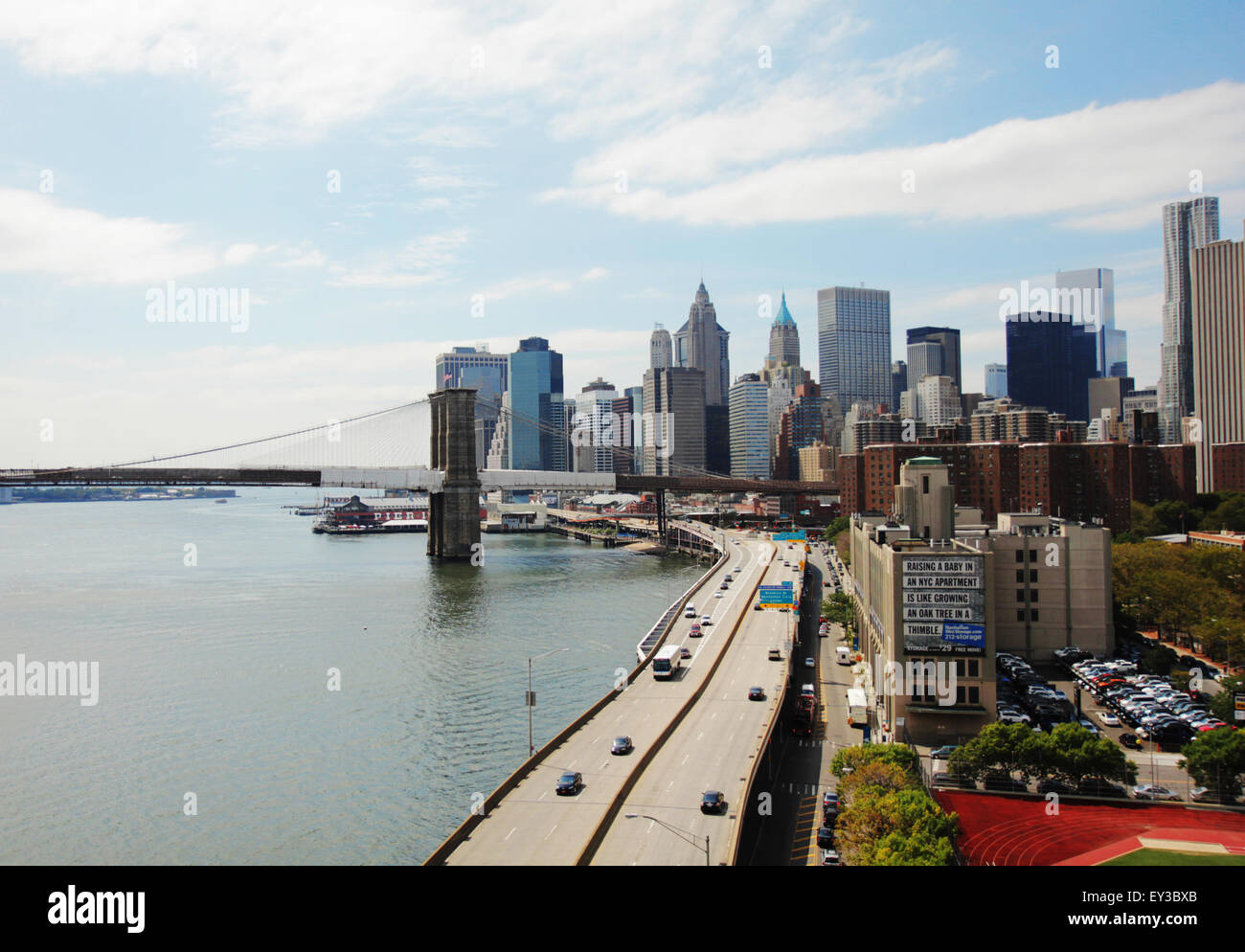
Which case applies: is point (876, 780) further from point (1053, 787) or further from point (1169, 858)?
point (1053, 787)

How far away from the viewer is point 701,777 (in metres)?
21.8

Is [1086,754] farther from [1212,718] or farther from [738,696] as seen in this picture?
[738,696]

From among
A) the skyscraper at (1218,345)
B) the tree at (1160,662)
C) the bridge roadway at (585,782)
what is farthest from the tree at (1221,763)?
the skyscraper at (1218,345)

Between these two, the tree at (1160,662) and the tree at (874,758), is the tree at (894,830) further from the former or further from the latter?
the tree at (1160,662)

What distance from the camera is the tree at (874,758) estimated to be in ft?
70.1

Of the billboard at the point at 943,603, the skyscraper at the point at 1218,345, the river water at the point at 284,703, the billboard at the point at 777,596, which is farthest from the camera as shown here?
the skyscraper at the point at 1218,345

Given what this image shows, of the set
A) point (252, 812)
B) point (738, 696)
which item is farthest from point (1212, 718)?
point (252, 812)

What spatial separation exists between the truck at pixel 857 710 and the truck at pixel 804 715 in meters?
1.26

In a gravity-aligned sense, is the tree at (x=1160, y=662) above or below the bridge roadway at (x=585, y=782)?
below

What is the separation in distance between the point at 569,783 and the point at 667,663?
12.7 meters

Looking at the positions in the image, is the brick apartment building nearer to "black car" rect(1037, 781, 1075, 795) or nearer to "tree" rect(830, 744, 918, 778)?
"black car" rect(1037, 781, 1075, 795)

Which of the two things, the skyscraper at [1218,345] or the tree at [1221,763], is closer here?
the tree at [1221,763]
